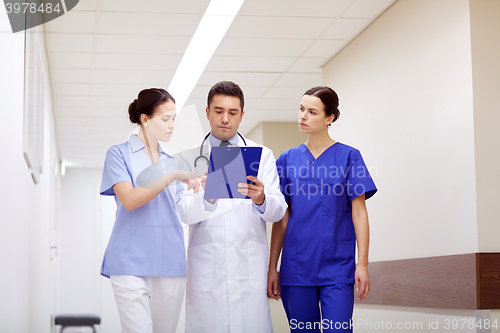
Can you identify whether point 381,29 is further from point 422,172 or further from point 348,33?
point 422,172

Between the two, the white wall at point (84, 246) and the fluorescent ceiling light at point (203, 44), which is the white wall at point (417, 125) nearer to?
the fluorescent ceiling light at point (203, 44)

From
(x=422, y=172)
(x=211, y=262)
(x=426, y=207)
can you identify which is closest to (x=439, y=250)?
(x=426, y=207)

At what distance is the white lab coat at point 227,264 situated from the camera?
2.13 meters

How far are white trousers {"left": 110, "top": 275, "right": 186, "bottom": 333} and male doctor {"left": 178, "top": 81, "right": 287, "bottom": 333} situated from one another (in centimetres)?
10

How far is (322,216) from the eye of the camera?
237cm

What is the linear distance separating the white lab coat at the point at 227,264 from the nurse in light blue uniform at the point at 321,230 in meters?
0.18

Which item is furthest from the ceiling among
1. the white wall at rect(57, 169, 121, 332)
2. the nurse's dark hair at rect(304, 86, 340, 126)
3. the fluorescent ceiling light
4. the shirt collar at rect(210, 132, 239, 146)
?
the white wall at rect(57, 169, 121, 332)

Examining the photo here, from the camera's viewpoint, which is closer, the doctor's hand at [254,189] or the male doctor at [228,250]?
the doctor's hand at [254,189]

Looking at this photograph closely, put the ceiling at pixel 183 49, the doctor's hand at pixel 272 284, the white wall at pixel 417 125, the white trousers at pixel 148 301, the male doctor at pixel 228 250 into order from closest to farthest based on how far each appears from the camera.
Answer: the white trousers at pixel 148 301 → the male doctor at pixel 228 250 → the doctor's hand at pixel 272 284 → the white wall at pixel 417 125 → the ceiling at pixel 183 49

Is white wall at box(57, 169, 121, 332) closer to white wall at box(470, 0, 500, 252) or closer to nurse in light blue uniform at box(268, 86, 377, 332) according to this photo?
nurse in light blue uniform at box(268, 86, 377, 332)

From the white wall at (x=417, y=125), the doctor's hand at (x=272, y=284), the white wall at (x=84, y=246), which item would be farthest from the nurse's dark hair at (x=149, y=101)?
the white wall at (x=84, y=246)

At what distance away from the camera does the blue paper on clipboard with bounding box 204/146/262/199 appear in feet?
6.52

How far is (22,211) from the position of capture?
2.42 m

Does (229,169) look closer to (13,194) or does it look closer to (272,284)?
(272,284)
